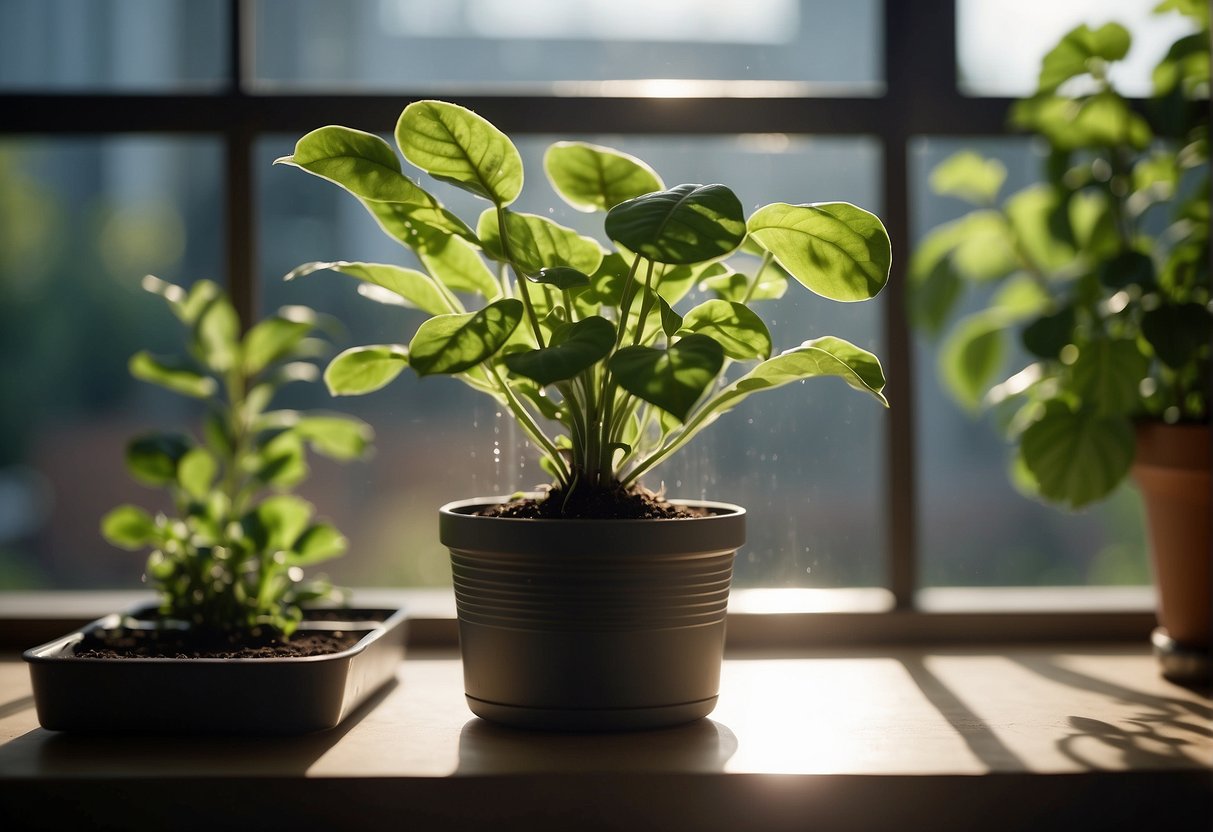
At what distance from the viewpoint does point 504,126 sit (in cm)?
140

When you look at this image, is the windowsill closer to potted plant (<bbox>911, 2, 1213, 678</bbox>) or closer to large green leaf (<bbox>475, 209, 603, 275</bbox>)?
potted plant (<bbox>911, 2, 1213, 678</bbox>)

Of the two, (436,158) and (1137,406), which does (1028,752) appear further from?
(436,158)

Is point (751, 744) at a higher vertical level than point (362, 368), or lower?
lower

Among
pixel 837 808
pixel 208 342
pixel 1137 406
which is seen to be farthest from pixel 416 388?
pixel 1137 406

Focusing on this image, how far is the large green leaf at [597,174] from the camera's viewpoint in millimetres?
1015

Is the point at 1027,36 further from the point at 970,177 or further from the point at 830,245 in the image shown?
the point at 830,245

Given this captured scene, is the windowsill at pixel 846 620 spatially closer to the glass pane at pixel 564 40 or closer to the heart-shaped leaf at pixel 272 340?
the heart-shaped leaf at pixel 272 340

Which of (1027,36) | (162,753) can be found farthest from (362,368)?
(1027,36)

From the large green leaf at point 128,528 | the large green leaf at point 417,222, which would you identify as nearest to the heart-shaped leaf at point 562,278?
the large green leaf at point 417,222

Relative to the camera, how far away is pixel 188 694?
Result: 95 cm

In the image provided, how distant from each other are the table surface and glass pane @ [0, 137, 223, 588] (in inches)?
45.6

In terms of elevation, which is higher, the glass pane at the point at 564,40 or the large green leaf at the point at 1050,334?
the glass pane at the point at 564,40

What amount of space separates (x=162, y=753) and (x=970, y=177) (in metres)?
1.24

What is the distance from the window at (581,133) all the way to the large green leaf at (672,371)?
1.81 feet
